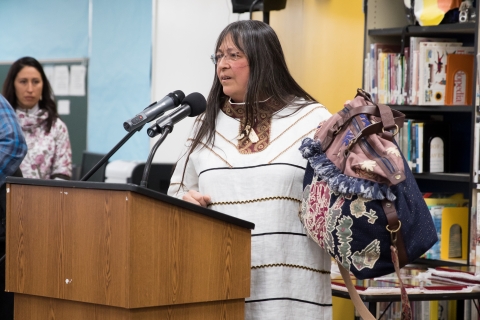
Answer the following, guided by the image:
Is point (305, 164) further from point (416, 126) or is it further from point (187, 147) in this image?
point (416, 126)

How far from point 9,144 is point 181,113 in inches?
45.4

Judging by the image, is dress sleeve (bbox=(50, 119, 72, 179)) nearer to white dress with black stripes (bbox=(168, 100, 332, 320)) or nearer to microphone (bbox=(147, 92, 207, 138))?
white dress with black stripes (bbox=(168, 100, 332, 320))

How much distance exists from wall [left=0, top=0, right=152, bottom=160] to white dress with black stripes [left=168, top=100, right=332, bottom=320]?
16.1 feet

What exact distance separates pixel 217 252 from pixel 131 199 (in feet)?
1.04

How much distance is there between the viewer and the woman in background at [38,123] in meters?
4.80

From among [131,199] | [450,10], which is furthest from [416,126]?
[131,199]

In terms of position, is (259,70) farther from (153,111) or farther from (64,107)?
(64,107)

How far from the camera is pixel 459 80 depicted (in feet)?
11.9

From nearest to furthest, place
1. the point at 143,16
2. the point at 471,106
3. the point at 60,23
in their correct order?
the point at 471,106 < the point at 143,16 < the point at 60,23

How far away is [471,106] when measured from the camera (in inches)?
134

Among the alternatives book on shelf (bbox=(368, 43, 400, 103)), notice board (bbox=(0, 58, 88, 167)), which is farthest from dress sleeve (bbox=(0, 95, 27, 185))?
notice board (bbox=(0, 58, 88, 167))

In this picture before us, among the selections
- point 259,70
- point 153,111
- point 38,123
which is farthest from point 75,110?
point 153,111

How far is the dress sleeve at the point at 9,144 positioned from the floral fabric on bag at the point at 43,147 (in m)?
1.78

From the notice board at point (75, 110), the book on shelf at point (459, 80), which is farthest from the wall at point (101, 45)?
the book on shelf at point (459, 80)
